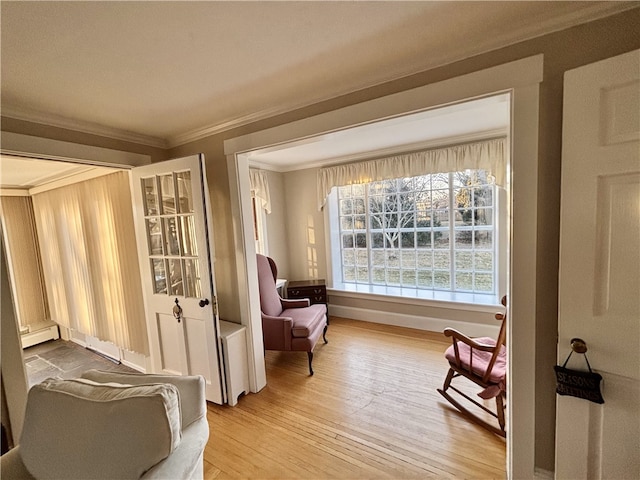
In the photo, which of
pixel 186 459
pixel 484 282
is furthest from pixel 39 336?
pixel 484 282

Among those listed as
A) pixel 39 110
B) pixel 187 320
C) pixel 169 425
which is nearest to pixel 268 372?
pixel 187 320

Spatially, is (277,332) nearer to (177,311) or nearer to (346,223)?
(177,311)

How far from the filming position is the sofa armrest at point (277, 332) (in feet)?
8.77

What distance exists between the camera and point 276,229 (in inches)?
170

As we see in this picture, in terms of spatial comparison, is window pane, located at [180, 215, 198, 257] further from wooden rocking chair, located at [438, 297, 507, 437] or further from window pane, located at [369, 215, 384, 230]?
window pane, located at [369, 215, 384, 230]

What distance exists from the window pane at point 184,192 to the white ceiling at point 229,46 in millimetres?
490

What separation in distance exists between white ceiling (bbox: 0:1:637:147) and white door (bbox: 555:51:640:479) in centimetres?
40

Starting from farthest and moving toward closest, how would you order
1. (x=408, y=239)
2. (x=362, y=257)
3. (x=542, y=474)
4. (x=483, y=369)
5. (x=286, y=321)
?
1. (x=362, y=257)
2. (x=408, y=239)
3. (x=286, y=321)
4. (x=483, y=369)
5. (x=542, y=474)

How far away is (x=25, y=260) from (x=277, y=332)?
13.4 feet

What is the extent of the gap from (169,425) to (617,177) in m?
1.96

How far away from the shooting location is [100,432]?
100 cm

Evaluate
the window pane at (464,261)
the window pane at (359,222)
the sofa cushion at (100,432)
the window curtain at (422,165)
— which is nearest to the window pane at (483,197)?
the window curtain at (422,165)

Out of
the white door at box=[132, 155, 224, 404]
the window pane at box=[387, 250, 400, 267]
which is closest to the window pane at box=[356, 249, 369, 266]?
the window pane at box=[387, 250, 400, 267]

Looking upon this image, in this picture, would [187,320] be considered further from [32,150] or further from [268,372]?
[32,150]
